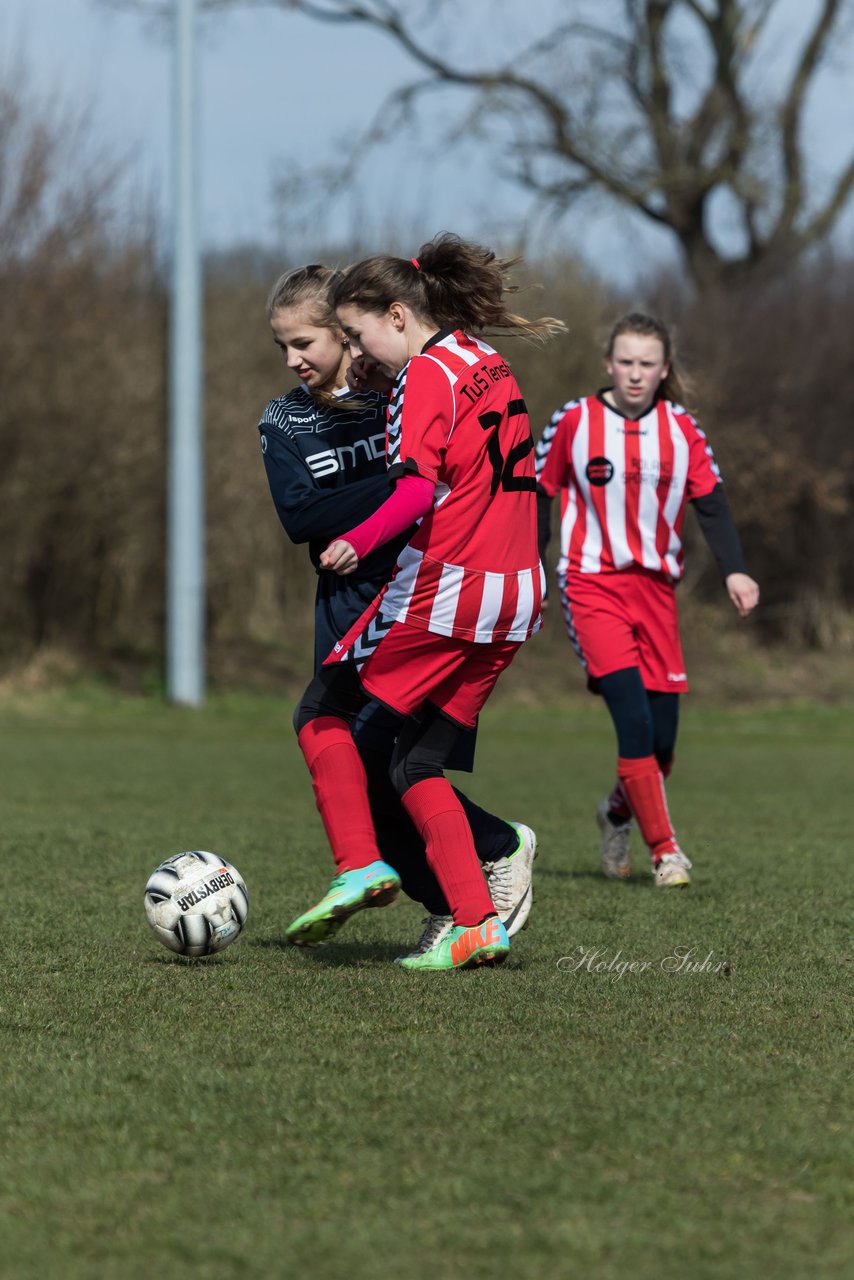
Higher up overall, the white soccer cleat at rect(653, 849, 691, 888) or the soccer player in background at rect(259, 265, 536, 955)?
Result: the soccer player in background at rect(259, 265, 536, 955)

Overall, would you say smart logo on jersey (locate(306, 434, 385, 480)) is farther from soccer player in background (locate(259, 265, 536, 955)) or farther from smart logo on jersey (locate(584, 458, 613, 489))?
smart logo on jersey (locate(584, 458, 613, 489))

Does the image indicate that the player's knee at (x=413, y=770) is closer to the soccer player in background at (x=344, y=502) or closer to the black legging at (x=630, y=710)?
the soccer player in background at (x=344, y=502)

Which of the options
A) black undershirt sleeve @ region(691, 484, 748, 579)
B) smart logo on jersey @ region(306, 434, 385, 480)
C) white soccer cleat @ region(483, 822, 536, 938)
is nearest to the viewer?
smart logo on jersey @ region(306, 434, 385, 480)

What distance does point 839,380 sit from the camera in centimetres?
2152

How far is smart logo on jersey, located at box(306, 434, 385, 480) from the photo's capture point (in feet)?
14.6

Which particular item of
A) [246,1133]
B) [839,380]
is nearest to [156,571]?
[839,380]

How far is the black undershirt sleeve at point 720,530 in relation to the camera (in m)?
6.13

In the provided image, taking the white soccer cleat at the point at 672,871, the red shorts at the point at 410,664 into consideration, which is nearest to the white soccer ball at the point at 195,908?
the red shorts at the point at 410,664

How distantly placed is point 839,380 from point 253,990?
1874cm

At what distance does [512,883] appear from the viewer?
4.58 metres

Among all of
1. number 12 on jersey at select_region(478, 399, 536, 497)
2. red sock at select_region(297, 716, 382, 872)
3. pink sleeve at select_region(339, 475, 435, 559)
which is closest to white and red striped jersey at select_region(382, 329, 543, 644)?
number 12 on jersey at select_region(478, 399, 536, 497)

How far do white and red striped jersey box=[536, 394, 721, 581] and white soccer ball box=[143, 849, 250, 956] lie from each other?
2.38 metres

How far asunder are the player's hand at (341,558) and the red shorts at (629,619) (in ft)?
8.40

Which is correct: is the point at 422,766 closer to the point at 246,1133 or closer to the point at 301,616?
the point at 246,1133
